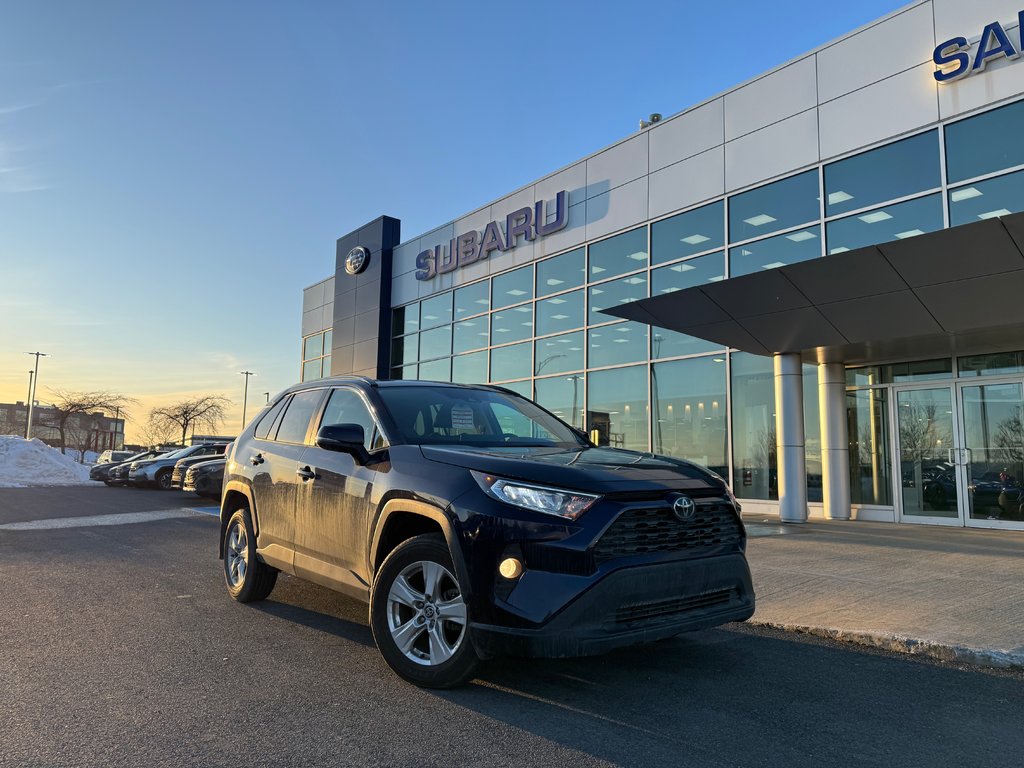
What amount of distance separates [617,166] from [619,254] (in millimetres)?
2127

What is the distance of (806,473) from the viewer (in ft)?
42.9

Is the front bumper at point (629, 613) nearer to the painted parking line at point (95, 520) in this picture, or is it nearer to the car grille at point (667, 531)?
the car grille at point (667, 531)

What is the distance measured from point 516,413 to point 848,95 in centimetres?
1101

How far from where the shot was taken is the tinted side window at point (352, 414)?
454cm

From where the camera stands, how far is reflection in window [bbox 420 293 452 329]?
2245cm

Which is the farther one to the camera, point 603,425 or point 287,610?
point 603,425

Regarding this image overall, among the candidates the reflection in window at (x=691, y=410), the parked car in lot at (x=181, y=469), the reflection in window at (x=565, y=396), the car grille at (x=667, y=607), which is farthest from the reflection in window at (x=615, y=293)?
the car grille at (x=667, y=607)

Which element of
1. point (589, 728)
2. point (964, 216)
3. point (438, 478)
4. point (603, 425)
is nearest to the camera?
point (589, 728)

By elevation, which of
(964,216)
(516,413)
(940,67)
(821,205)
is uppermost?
(940,67)

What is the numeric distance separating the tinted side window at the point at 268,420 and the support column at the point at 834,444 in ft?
34.2

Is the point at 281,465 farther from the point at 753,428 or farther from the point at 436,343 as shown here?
the point at 436,343

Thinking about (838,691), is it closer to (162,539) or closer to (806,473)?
(162,539)

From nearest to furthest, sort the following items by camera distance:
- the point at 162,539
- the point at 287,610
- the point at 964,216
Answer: the point at 287,610 < the point at 162,539 < the point at 964,216

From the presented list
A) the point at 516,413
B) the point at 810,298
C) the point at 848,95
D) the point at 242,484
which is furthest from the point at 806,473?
the point at 242,484
